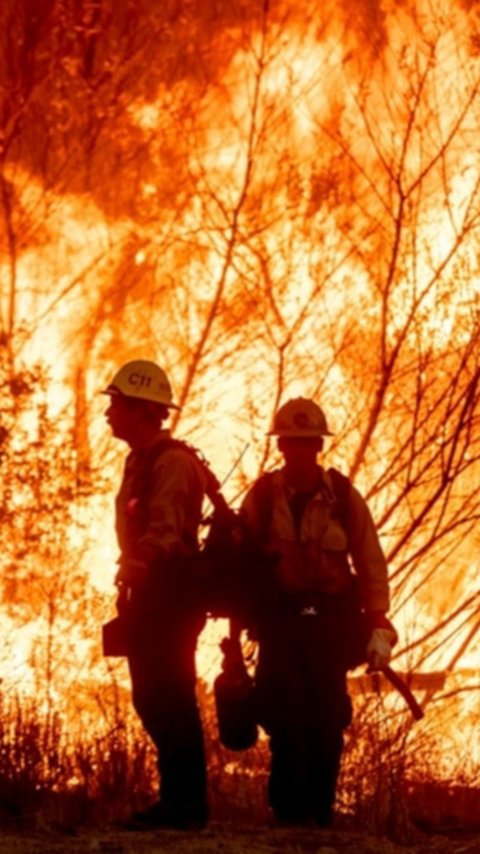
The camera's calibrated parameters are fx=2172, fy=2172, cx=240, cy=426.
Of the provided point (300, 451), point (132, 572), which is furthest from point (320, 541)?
point (132, 572)

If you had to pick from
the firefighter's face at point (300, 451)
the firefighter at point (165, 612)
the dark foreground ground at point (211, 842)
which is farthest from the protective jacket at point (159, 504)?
the dark foreground ground at point (211, 842)

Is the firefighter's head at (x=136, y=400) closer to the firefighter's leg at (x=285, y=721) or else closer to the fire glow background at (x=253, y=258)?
the firefighter's leg at (x=285, y=721)

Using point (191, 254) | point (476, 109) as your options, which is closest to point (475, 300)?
point (476, 109)

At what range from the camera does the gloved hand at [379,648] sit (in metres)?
8.20

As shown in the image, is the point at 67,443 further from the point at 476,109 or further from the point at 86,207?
the point at 86,207

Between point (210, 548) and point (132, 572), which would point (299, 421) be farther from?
point (132, 572)

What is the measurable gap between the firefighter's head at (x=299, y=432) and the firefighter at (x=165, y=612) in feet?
1.63

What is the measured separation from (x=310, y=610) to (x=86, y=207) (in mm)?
9511

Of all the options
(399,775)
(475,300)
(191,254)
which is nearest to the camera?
(399,775)

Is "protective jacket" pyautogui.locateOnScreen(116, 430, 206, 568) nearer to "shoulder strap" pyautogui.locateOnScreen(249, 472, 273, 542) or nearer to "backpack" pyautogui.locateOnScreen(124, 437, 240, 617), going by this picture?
"backpack" pyautogui.locateOnScreen(124, 437, 240, 617)

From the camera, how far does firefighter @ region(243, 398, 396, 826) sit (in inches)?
Answer: 322

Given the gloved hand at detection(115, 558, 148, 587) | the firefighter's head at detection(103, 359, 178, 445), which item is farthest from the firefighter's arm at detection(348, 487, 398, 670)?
the gloved hand at detection(115, 558, 148, 587)

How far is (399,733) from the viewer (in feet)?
31.1

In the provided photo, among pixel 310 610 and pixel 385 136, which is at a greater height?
pixel 385 136
